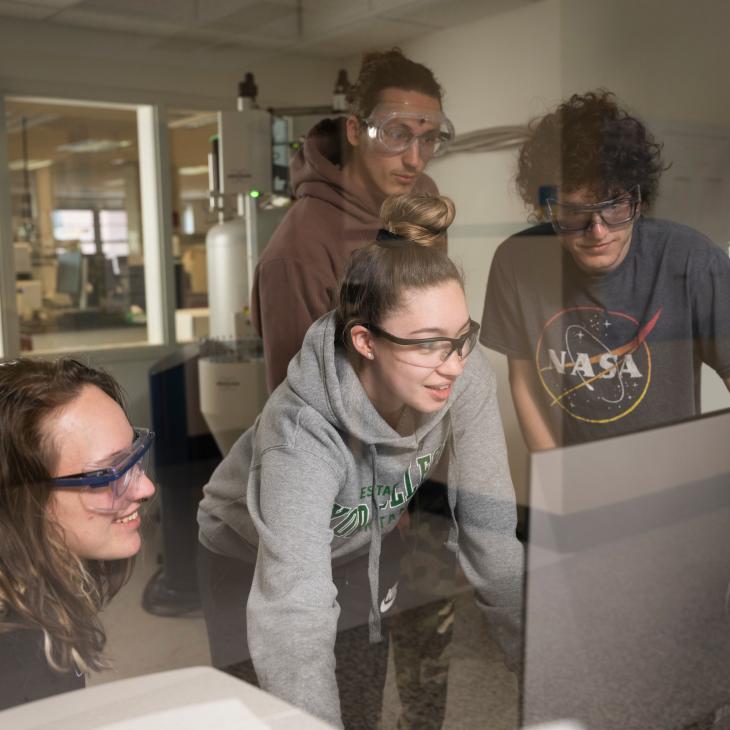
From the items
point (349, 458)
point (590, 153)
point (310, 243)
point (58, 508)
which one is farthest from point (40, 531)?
point (590, 153)

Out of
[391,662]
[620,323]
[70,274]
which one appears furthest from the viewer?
[391,662]

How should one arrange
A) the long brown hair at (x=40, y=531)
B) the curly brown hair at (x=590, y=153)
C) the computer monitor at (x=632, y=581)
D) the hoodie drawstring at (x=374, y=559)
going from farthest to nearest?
1. the computer monitor at (x=632, y=581)
2. the curly brown hair at (x=590, y=153)
3. the hoodie drawstring at (x=374, y=559)
4. the long brown hair at (x=40, y=531)

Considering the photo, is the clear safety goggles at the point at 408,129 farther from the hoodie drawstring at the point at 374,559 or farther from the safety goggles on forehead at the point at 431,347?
the hoodie drawstring at the point at 374,559

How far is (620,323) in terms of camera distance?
1518 mm

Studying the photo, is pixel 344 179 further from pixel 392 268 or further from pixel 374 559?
pixel 374 559

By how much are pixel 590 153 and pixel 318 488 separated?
2.41ft

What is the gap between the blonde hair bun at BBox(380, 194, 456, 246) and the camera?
1.32m

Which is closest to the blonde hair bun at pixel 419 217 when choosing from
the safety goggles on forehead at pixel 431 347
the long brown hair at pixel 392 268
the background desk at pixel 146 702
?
the long brown hair at pixel 392 268

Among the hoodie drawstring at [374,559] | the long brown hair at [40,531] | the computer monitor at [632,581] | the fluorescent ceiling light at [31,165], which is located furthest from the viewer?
the computer monitor at [632,581]

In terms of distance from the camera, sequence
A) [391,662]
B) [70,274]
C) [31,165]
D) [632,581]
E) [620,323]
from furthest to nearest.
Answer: [632,581] → [391,662] → [620,323] → [70,274] → [31,165]

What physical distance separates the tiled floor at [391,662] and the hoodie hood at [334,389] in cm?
36

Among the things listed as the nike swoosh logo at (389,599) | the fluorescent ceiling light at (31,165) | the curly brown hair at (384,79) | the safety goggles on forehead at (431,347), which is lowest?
the nike swoosh logo at (389,599)

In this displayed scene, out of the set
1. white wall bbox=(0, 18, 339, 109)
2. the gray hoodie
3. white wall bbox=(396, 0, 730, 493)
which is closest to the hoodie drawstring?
the gray hoodie

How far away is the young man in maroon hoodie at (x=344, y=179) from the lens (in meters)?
1.35
